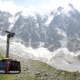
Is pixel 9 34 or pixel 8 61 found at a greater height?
pixel 9 34

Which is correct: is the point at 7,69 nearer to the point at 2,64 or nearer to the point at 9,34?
the point at 2,64

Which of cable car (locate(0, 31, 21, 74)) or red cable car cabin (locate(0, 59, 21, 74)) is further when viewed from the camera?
red cable car cabin (locate(0, 59, 21, 74))

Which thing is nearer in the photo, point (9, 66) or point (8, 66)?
point (8, 66)

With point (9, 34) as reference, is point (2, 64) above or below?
below

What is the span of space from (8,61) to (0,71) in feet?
14.5

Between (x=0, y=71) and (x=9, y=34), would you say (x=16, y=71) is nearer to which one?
(x=0, y=71)

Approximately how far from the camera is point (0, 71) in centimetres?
11194

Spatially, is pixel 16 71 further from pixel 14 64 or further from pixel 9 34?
pixel 9 34

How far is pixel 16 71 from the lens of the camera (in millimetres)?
114688

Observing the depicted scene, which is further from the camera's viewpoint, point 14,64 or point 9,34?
point 9,34

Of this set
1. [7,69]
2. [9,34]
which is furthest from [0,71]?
[9,34]

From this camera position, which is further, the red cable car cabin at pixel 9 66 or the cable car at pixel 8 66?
the red cable car cabin at pixel 9 66

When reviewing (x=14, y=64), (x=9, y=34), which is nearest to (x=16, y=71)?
(x=14, y=64)

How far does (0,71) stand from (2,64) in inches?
110
